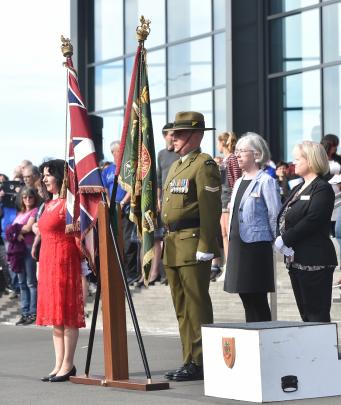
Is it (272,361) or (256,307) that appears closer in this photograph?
(272,361)

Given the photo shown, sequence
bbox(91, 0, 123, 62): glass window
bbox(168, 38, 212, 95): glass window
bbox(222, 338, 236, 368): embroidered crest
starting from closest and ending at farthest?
1. bbox(222, 338, 236, 368): embroidered crest
2. bbox(168, 38, 212, 95): glass window
3. bbox(91, 0, 123, 62): glass window

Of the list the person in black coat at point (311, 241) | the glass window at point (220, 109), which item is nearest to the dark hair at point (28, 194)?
the person in black coat at point (311, 241)

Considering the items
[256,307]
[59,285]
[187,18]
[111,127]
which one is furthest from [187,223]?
[111,127]

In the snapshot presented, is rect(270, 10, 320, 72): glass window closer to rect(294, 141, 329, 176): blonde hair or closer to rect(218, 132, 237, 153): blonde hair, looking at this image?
rect(218, 132, 237, 153): blonde hair

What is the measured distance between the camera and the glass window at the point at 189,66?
28.0 meters

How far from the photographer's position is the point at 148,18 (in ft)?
97.3

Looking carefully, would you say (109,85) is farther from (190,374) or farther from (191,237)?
(190,374)

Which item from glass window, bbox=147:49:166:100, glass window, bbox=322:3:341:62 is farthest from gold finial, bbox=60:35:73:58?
glass window, bbox=147:49:166:100

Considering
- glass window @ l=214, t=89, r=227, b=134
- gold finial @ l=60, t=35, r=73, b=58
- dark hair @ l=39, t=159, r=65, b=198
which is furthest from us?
glass window @ l=214, t=89, r=227, b=134

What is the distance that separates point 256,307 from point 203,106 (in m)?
18.1

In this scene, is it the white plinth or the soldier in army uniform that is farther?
the soldier in army uniform

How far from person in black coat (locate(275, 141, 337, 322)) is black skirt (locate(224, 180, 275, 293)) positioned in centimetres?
40

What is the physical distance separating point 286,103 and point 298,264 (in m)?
17.0

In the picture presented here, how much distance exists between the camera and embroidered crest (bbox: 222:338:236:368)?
870cm
